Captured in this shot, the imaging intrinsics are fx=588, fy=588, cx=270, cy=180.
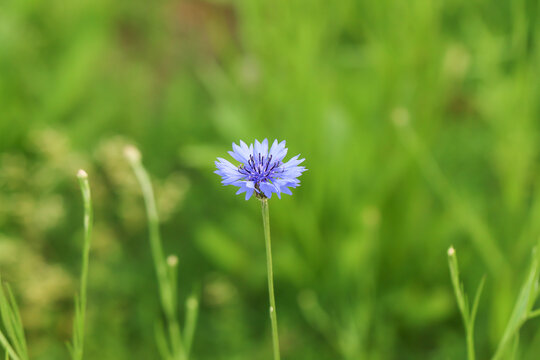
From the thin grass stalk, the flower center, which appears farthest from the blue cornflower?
the thin grass stalk

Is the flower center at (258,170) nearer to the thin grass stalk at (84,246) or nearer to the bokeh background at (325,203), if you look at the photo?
the thin grass stalk at (84,246)

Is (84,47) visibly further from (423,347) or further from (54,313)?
(423,347)

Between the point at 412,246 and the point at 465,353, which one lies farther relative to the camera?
the point at 412,246

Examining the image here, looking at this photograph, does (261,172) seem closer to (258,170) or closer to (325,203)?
(258,170)

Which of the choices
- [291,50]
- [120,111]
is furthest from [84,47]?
[291,50]

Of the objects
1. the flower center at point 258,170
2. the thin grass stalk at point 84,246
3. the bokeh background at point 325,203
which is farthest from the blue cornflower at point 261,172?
the bokeh background at point 325,203

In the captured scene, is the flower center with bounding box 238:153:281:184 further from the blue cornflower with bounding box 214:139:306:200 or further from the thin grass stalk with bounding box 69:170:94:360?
the thin grass stalk with bounding box 69:170:94:360

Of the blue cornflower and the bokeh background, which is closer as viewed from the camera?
the blue cornflower
